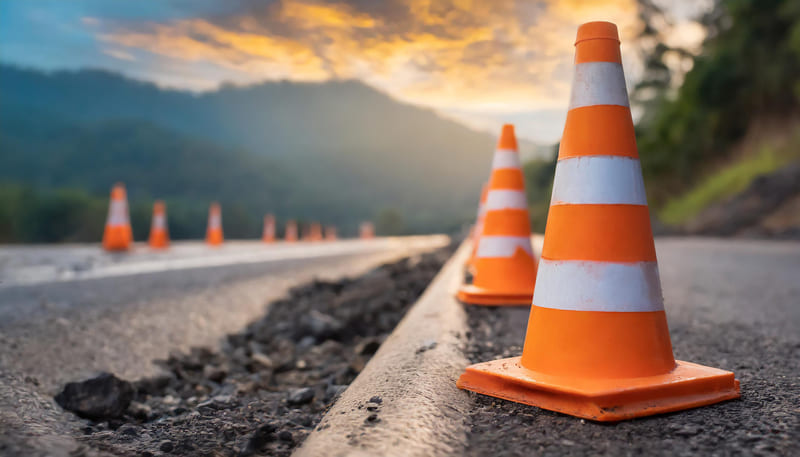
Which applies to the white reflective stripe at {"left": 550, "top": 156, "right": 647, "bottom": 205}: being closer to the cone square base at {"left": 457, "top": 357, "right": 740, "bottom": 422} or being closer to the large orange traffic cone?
the cone square base at {"left": 457, "top": 357, "right": 740, "bottom": 422}

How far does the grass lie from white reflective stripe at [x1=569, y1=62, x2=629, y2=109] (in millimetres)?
19443

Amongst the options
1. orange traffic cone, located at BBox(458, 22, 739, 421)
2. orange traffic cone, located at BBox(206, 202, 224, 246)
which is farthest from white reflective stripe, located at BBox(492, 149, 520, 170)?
orange traffic cone, located at BBox(206, 202, 224, 246)

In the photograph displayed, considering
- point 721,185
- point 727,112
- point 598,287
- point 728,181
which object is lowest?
point 598,287

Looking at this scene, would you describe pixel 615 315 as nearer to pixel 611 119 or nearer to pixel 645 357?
pixel 645 357

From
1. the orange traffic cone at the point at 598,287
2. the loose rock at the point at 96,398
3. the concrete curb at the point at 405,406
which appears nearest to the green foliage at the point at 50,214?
the loose rock at the point at 96,398

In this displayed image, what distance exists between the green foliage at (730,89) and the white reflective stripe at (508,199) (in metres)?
19.0

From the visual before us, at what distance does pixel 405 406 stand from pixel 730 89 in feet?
87.5

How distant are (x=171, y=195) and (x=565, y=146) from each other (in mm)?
108066

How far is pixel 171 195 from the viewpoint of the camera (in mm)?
103625

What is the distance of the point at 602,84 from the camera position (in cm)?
258

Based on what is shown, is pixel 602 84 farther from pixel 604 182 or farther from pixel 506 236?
pixel 506 236

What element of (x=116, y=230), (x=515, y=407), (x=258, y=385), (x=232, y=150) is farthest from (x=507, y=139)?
(x=232, y=150)

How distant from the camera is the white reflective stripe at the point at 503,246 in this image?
4.62m

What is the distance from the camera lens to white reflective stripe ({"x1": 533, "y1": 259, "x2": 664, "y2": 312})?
240 centimetres
